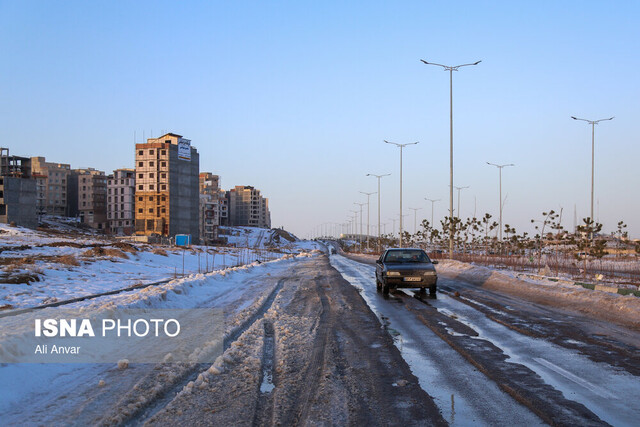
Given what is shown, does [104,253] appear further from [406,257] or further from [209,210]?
[209,210]

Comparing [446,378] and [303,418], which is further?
[446,378]

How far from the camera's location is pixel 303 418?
5.27 metres

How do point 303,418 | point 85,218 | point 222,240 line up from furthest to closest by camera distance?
1. point 85,218
2. point 222,240
3. point 303,418

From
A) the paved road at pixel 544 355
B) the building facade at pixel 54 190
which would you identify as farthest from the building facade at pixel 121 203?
the paved road at pixel 544 355

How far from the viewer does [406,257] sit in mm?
20641

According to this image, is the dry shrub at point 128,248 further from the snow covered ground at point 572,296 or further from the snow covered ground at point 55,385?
the snow covered ground at point 55,385

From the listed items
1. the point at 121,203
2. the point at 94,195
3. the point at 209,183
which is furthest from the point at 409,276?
the point at 209,183

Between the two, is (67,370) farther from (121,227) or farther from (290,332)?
(121,227)

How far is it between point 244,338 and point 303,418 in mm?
4296

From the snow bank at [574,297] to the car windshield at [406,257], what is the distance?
338 centimetres

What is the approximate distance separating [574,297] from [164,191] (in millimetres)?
98578

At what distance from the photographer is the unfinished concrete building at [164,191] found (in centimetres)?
10581

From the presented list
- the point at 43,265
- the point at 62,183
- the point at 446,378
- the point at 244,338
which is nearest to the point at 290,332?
the point at 244,338

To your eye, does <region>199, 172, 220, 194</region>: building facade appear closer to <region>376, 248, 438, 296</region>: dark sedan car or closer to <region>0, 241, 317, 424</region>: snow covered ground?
<region>376, 248, 438, 296</region>: dark sedan car
